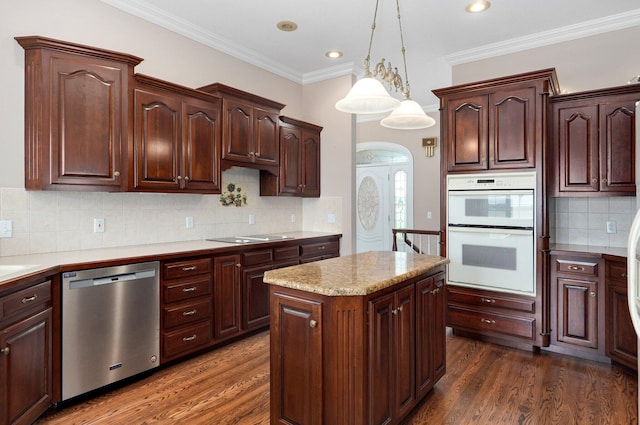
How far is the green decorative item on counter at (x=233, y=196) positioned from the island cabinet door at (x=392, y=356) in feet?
8.18

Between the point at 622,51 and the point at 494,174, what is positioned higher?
the point at 622,51

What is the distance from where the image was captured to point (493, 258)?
3449 mm

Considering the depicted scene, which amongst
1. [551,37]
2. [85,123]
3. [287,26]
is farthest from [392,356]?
[551,37]

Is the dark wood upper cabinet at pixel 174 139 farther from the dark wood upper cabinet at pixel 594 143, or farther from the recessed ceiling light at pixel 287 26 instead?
the dark wood upper cabinet at pixel 594 143

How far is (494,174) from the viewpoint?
3.40 m

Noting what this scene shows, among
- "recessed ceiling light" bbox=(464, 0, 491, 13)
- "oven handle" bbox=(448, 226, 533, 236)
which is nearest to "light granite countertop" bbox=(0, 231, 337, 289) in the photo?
"oven handle" bbox=(448, 226, 533, 236)

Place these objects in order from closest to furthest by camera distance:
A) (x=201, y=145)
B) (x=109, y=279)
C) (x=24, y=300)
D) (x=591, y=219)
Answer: (x=24, y=300)
(x=109, y=279)
(x=201, y=145)
(x=591, y=219)

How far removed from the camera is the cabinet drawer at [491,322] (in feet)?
10.8

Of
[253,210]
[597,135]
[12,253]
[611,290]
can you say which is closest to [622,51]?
[597,135]

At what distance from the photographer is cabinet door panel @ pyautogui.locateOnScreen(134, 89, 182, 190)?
292 cm

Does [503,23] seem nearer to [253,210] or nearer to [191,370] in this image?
[253,210]

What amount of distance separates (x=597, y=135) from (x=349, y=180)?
249 cm

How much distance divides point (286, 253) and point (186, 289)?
118 cm

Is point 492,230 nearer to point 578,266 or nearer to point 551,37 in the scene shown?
point 578,266
